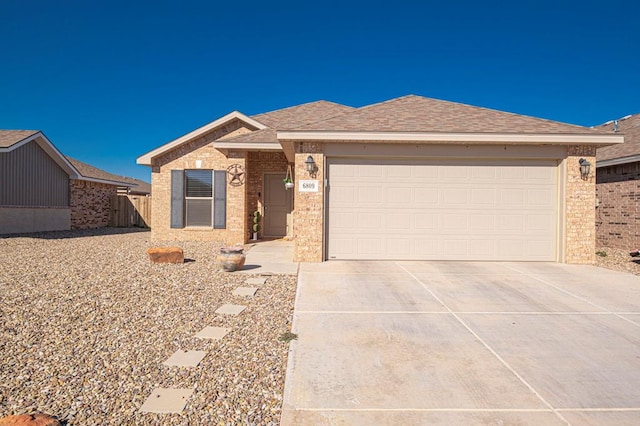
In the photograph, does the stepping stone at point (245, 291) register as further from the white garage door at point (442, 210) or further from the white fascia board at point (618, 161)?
the white fascia board at point (618, 161)

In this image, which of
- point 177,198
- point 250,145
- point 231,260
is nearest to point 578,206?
point 231,260

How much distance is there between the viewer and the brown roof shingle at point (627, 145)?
1012 cm

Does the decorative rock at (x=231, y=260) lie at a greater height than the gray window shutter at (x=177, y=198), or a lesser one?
lesser

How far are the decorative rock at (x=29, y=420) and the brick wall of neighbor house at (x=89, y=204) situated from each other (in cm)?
1796

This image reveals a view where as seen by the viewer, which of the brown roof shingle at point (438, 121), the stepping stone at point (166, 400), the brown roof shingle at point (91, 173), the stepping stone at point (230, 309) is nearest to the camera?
the stepping stone at point (166, 400)

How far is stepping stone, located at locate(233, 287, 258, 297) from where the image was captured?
5125 millimetres

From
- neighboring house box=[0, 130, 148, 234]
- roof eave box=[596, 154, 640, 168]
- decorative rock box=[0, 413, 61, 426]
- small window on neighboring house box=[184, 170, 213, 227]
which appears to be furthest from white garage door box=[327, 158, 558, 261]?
neighboring house box=[0, 130, 148, 234]

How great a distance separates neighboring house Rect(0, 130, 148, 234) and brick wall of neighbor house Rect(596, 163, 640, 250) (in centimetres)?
2030

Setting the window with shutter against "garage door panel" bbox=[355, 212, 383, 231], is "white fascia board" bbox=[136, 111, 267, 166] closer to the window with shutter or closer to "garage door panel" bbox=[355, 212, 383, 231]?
the window with shutter

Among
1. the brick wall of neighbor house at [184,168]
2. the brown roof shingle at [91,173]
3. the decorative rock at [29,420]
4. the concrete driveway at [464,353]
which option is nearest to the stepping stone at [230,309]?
the concrete driveway at [464,353]

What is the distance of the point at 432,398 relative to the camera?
2.53 metres

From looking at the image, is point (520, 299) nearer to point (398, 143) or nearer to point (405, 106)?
point (398, 143)

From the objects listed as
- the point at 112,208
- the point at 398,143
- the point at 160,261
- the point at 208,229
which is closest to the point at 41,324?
the point at 160,261

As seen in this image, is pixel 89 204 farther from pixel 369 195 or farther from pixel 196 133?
pixel 369 195
